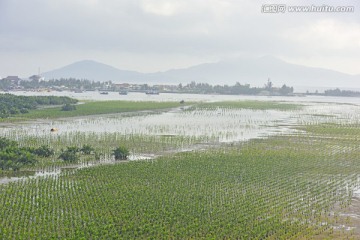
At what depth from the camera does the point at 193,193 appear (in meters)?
18.3

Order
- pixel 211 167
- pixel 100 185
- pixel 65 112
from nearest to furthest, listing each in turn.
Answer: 1. pixel 100 185
2. pixel 211 167
3. pixel 65 112

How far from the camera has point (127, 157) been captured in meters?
26.5

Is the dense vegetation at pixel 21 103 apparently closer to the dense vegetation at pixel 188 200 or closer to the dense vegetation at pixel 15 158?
the dense vegetation at pixel 15 158

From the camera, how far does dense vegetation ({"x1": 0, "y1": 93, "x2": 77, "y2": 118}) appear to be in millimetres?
50697

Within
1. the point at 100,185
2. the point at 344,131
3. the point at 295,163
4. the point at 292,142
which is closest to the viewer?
the point at 100,185

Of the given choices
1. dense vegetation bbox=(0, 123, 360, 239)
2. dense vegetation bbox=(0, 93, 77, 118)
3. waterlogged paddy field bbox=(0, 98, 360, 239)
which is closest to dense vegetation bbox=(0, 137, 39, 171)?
waterlogged paddy field bbox=(0, 98, 360, 239)

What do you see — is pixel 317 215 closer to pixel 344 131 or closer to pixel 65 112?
pixel 344 131

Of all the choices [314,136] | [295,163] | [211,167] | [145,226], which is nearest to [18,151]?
[211,167]

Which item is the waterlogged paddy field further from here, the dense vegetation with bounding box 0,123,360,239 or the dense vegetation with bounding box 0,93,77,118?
the dense vegetation with bounding box 0,93,77,118

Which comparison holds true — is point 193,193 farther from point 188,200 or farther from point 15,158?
point 15,158

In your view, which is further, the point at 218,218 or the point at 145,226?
the point at 218,218

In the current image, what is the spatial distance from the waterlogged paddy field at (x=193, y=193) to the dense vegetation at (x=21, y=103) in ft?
60.8

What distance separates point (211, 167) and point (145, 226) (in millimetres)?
9742

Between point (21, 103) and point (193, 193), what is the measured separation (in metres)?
44.4
